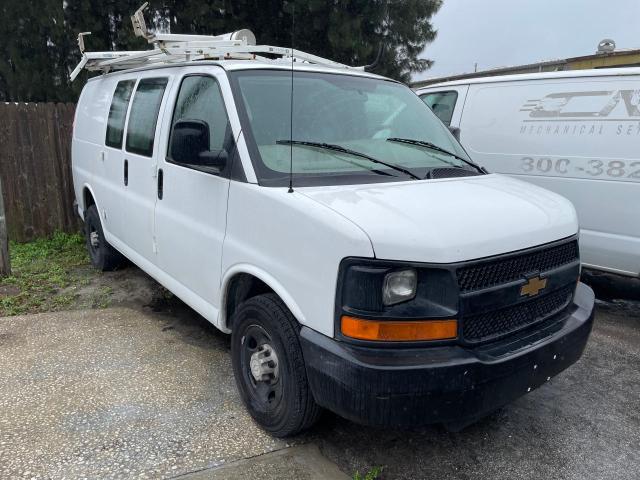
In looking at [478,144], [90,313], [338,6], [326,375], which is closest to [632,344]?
[478,144]

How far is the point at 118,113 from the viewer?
4.80 m

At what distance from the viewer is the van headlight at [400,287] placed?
88.5 inches

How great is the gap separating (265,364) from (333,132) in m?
1.44

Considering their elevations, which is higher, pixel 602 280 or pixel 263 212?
pixel 263 212

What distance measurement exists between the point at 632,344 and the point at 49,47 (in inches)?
477

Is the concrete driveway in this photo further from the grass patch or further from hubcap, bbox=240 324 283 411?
the grass patch

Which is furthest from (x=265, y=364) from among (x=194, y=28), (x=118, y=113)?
(x=194, y=28)

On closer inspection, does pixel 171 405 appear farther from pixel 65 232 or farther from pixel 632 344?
pixel 65 232

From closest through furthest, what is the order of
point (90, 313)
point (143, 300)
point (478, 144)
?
1. point (90, 313)
2. point (143, 300)
3. point (478, 144)

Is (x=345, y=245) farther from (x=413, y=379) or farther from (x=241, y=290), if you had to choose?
(x=241, y=290)

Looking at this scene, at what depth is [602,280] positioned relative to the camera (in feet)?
19.8

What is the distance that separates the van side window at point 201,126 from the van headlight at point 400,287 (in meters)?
1.32

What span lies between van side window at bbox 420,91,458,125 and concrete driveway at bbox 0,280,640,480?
317cm

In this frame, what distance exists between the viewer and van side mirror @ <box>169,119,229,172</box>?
2.98 m
